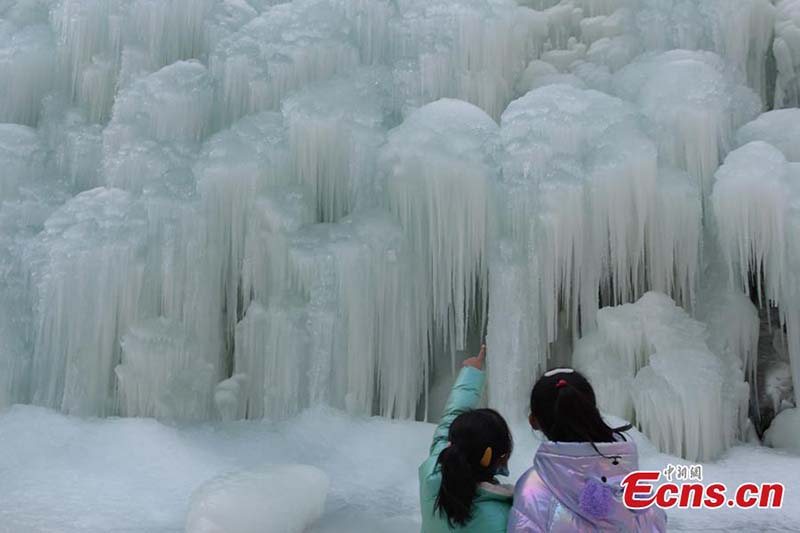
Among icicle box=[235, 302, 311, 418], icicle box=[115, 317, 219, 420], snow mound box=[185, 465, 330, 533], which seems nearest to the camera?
snow mound box=[185, 465, 330, 533]

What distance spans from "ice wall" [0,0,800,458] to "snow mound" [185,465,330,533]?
1.39 m

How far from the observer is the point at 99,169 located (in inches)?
243

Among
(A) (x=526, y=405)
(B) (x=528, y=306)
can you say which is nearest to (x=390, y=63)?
(B) (x=528, y=306)

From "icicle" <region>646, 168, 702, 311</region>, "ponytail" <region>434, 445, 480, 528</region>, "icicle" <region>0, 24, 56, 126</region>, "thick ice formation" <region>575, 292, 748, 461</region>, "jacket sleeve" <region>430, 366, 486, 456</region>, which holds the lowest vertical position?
"thick ice formation" <region>575, 292, 748, 461</region>

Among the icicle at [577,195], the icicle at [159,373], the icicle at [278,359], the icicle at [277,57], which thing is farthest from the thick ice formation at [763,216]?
the icicle at [159,373]

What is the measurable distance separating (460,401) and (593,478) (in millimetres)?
578

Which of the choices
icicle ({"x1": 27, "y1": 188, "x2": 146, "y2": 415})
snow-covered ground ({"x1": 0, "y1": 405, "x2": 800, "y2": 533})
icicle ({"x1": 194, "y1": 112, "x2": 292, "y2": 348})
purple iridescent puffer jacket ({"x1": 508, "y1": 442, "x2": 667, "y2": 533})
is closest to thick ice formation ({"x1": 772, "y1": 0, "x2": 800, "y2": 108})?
snow-covered ground ({"x1": 0, "y1": 405, "x2": 800, "y2": 533})

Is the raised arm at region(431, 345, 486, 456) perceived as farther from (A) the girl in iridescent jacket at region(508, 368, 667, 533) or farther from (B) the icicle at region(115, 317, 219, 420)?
(B) the icicle at region(115, 317, 219, 420)

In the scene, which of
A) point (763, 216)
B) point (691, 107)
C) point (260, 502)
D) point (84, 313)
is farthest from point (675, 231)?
point (84, 313)

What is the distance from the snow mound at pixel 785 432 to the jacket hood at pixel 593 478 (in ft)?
13.8

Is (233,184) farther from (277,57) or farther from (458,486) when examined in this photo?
(458,486)

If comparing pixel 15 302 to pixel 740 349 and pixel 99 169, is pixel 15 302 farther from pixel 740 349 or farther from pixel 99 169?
pixel 740 349

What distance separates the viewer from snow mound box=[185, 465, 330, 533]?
3635mm

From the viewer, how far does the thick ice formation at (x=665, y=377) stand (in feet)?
16.5
